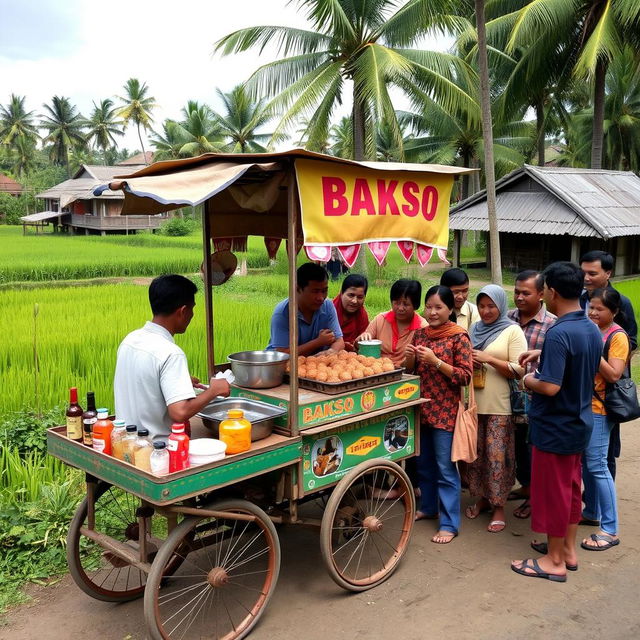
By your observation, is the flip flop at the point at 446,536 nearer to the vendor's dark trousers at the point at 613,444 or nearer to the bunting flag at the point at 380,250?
the vendor's dark trousers at the point at 613,444

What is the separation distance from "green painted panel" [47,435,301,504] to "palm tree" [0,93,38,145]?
55998 mm

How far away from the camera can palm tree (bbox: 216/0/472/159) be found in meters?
15.2

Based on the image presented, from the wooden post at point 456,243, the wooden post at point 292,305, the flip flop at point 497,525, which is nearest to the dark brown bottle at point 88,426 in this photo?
the wooden post at point 292,305

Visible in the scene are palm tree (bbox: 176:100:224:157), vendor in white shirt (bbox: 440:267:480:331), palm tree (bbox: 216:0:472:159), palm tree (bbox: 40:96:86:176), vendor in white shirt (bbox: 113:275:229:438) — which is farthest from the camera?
palm tree (bbox: 40:96:86:176)

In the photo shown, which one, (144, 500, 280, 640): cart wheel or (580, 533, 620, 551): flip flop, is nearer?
(144, 500, 280, 640): cart wheel

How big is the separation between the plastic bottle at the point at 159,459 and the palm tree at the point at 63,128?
175 feet

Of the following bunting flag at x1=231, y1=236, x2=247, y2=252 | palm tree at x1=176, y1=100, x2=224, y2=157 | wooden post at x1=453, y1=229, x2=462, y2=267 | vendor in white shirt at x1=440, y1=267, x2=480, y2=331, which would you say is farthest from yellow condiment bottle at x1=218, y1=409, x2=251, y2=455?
palm tree at x1=176, y1=100, x2=224, y2=157

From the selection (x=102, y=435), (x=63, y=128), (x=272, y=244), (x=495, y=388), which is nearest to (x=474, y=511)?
(x=495, y=388)

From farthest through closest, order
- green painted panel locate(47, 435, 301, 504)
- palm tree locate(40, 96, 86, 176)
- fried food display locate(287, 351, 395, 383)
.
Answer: palm tree locate(40, 96, 86, 176) → fried food display locate(287, 351, 395, 383) → green painted panel locate(47, 435, 301, 504)

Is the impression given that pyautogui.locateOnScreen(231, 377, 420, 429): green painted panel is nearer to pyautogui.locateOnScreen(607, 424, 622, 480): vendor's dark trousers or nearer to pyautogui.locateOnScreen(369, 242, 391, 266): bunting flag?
pyautogui.locateOnScreen(369, 242, 391, 266): bunting flag

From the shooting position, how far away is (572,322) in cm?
342

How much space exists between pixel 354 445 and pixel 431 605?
91 centimetres

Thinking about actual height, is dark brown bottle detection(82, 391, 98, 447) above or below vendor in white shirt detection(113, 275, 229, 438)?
below

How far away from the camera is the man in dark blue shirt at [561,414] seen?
3400 millimetres
